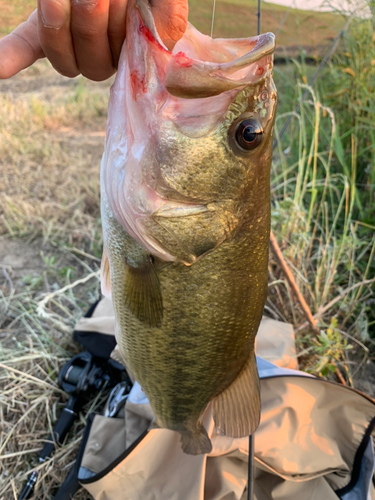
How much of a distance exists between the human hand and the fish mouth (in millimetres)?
47

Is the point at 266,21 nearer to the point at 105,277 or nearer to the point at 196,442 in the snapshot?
the point at 105,277

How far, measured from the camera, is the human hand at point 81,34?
729mm

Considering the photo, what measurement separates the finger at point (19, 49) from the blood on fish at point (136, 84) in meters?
0.31

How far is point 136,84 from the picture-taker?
2.77 feet

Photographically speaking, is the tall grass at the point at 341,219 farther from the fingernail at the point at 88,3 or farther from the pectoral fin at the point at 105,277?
the fingernail at the point at 88,3

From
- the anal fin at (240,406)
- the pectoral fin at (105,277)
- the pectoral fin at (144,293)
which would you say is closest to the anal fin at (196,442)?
the anal fin at (240,406)

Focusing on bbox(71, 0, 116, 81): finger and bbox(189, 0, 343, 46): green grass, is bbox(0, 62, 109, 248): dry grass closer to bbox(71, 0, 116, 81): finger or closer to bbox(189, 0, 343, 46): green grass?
bbox(189, 0, 343, 46): green grass

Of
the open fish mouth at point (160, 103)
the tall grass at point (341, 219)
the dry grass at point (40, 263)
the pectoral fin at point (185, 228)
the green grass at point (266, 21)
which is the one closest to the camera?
the open fish mouth at point (160, 103)

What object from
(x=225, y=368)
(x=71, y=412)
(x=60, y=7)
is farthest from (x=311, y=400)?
(x=60, y=7)

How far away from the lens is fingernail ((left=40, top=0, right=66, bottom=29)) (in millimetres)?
693

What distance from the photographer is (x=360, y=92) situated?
2.72m

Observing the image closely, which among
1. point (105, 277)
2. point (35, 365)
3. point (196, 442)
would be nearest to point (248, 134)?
point (105, 277)

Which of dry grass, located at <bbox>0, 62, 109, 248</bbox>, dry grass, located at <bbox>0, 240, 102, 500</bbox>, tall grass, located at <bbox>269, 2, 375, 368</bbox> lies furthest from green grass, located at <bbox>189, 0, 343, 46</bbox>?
dry grass, located at <bbox>0, 240, 102, 500</bbox>

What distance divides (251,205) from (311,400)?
1109 millimetres
